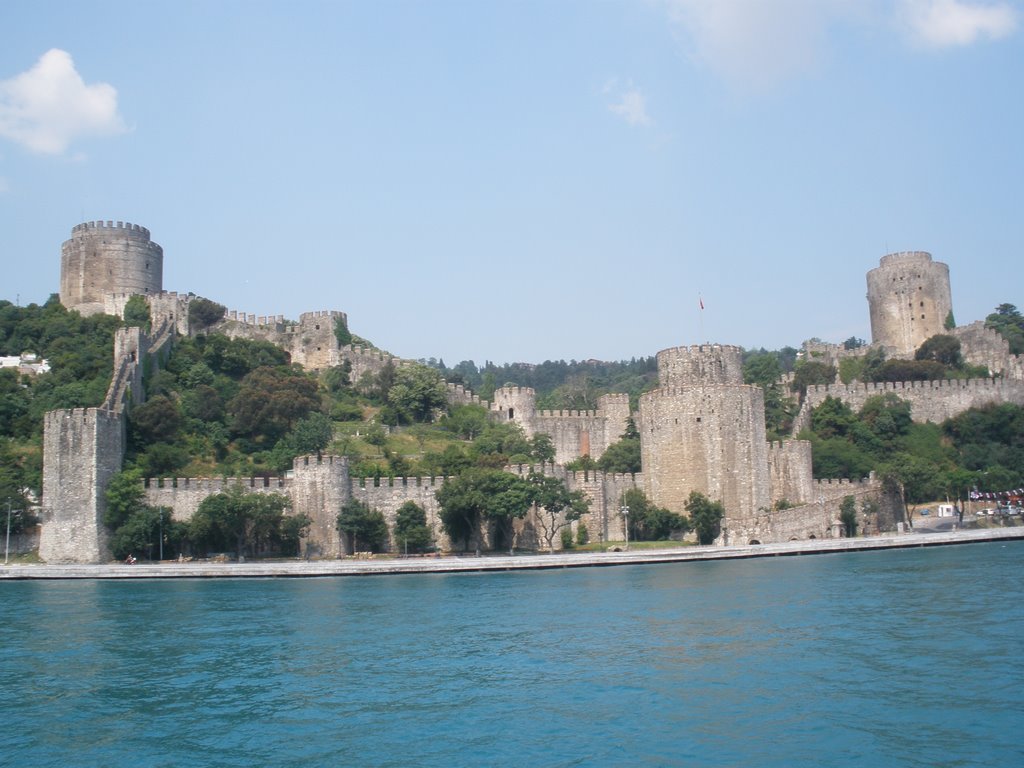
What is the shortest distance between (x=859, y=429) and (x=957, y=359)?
1203 centimetres

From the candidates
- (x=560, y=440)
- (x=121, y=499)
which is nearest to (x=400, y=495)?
(x=121, y=499)

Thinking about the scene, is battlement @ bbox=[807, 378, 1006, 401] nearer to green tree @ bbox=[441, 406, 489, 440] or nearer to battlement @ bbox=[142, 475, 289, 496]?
green tree @ bbox=[441, 406, 489, 440]

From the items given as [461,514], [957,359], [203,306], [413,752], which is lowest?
[413,752]

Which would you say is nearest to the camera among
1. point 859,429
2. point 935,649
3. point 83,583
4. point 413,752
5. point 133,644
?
point 413,752

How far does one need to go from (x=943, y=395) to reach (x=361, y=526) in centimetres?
2835

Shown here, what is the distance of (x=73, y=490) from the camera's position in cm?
3712

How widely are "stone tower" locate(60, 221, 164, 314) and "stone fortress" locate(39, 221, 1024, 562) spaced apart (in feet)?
0.21

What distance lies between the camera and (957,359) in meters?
57.8

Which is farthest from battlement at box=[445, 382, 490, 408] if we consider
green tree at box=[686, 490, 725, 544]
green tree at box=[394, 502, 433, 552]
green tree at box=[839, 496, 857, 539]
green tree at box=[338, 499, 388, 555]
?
green tree at box=[839, 496, 857, 539]

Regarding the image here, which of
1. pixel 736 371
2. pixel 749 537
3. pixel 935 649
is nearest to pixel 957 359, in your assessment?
pixel 736 371

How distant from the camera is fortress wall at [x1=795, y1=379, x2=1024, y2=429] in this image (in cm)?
5141

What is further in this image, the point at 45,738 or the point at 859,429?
the point at 859,429

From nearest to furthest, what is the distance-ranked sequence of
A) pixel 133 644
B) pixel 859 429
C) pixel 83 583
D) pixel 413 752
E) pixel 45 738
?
1. pixel 413 752
2. pixel 45 738
3. pixel 133 644
4. pixel 83 583
5. pixel 859 429

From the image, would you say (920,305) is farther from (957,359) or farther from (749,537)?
(749,537)
